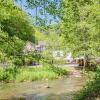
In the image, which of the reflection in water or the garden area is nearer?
the garden area

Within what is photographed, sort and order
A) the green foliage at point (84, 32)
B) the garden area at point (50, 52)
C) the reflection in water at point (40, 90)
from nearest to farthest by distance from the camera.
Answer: the garden area at point (50, 52)
the reflection in water at point (40, 90)
the green foliage at point (84, 32)

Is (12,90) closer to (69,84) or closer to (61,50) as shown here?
(69,84)

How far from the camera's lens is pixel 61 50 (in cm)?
5309

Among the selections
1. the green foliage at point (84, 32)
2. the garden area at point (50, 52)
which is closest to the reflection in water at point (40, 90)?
the garden area at point (50, 52)

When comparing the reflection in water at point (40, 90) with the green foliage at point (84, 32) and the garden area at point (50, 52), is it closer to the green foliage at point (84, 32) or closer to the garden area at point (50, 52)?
the garden area at point (50, 52)

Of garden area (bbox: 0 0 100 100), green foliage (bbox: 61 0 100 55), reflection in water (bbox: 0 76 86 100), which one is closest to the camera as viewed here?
garden area (bbox: 0 0 100 100)

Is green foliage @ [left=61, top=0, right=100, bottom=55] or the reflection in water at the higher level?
green foliage @ [left=61, top=0, right=100, bottom=55]

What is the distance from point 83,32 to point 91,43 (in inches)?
123

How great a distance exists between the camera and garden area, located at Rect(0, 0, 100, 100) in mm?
12266

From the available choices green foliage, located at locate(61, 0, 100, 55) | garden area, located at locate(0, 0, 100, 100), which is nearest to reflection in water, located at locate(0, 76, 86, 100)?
garden area, located at locate(0, 0, 100, 100)

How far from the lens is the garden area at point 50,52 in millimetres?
12266

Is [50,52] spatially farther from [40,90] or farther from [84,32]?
[84,32]

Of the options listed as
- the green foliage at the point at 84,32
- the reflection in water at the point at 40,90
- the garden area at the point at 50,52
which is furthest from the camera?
the green foliage at the point at 84,32

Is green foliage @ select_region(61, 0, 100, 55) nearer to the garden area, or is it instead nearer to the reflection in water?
the garden area
